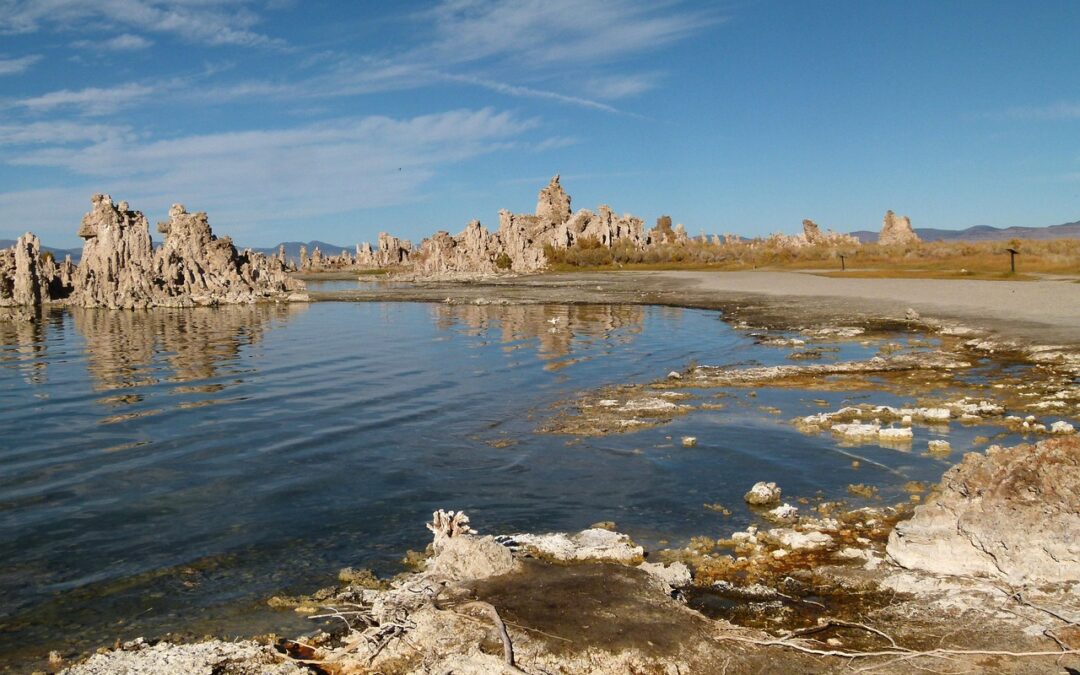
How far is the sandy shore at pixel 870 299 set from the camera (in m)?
32.3

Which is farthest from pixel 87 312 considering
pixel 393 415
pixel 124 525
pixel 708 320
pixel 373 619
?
pixel 373 619

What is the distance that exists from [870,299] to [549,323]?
869 inches

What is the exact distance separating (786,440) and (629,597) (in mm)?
8646

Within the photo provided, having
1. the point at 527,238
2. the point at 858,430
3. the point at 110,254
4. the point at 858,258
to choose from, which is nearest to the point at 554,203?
the point at 527,238

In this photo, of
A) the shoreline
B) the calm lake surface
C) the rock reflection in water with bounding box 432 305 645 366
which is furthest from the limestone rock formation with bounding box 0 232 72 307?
the calm lake surface

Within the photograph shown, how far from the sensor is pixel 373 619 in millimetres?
7328

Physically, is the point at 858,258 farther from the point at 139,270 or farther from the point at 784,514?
the point at 784,514

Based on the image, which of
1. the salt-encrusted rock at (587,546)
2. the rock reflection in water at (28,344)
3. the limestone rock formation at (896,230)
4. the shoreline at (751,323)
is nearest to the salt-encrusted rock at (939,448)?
the shoreline at (751,323)

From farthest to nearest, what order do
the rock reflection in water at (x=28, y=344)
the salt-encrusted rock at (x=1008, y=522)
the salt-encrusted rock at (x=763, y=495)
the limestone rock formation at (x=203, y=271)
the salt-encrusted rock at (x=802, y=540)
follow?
the limestone rock formation at (x=203, y=271), the rock reflection in water at (x=28, y=344), the salt-encrusted rock at (x=763, y=495), the salt-encrusted rock at (x=802, y=540), the salt-encrusted rock at (x=1008, y=522)

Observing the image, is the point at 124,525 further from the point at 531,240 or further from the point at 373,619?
the point at 531,240

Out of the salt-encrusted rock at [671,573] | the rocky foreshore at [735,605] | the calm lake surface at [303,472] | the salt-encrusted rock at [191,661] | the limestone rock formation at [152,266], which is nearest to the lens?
the rocky foreshore at [735,605]

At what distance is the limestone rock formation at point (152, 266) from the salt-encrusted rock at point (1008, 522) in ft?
224

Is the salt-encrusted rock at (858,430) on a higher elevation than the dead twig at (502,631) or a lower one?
lower

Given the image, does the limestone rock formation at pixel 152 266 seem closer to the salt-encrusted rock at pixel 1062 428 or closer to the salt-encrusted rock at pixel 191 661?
the salt-encrusted rock at pixel 191 661
